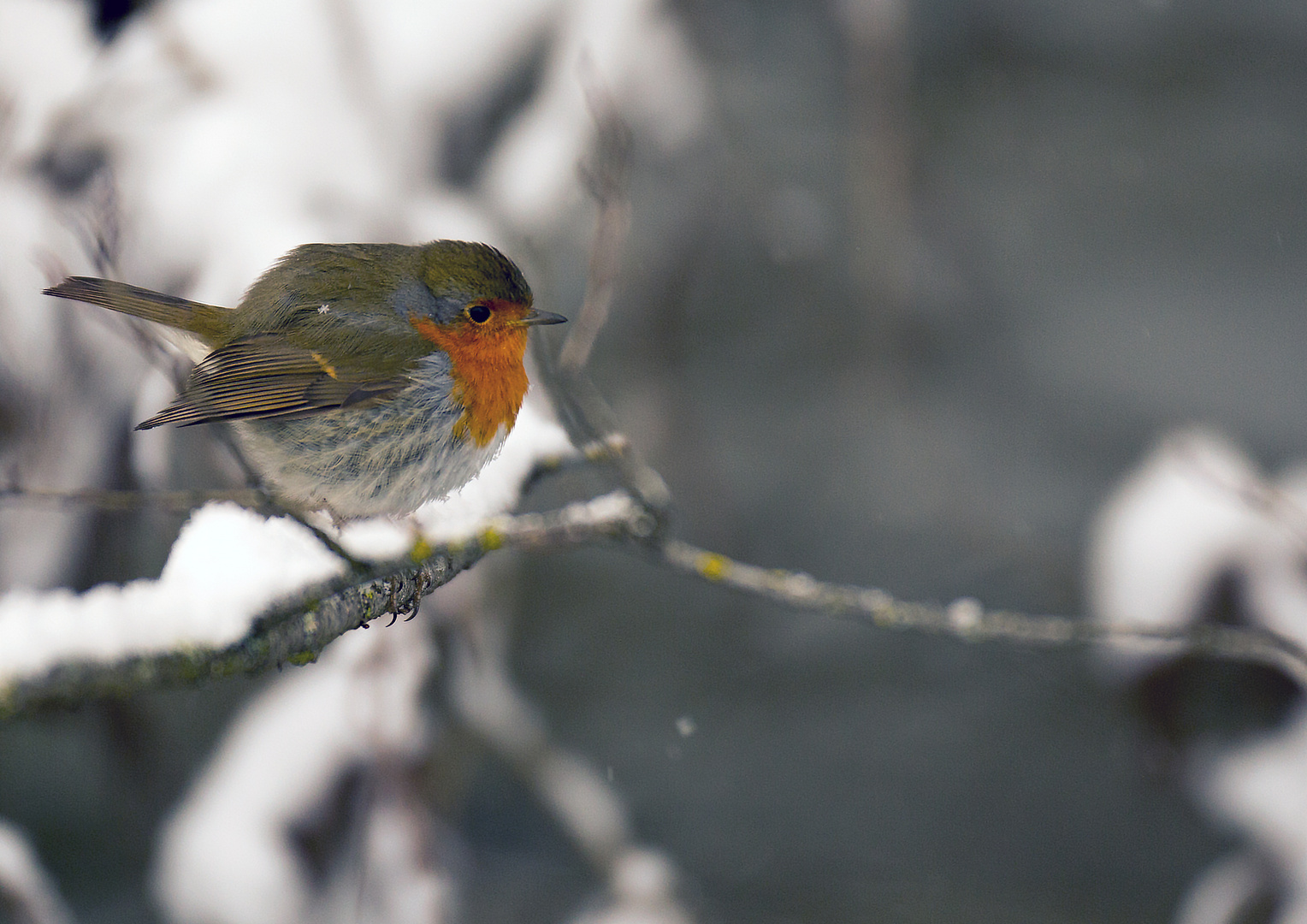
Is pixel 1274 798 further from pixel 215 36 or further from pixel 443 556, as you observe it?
pixel 215 36

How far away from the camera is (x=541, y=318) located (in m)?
1.62

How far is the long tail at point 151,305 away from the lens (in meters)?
1.33

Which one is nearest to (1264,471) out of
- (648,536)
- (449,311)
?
(648,536)

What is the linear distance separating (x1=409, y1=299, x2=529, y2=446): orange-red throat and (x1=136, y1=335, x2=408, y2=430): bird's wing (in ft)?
0.37

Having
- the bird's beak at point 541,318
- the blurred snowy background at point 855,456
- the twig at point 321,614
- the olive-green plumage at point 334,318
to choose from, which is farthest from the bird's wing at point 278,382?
the blurred snowy background at point 855,456

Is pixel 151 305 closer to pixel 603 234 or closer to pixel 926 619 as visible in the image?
pixel 603 234

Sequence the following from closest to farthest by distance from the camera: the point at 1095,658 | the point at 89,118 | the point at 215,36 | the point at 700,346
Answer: the point at 89,118, the point at 215,36, the point at 1095,658, the point at 700,346

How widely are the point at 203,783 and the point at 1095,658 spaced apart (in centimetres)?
290

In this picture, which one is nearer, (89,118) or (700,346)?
(89,118)

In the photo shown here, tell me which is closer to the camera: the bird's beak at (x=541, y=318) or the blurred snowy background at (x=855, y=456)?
the bird's beak at (x=541, y=318)

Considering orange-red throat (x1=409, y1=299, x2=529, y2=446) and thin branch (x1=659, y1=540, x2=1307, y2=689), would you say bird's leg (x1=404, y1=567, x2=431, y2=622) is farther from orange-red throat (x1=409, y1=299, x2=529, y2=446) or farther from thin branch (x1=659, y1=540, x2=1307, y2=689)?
thin branch (x1=659, y1=540, x2=1307, y2=689)

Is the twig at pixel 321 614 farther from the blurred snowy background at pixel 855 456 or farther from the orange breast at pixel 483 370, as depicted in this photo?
the blurred snowy background at pixel 855 456

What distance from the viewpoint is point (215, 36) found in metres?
2.33

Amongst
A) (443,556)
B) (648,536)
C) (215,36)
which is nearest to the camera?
(443,556)
